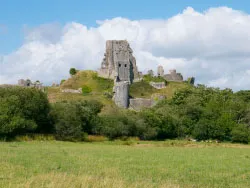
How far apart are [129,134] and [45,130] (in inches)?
483

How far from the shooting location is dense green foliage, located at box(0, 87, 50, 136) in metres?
43.9

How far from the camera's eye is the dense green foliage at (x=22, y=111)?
144 ft

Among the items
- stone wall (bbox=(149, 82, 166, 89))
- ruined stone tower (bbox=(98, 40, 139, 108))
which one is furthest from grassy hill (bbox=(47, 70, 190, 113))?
ruined stone tower (bbox=(98, 40, 139, 108))

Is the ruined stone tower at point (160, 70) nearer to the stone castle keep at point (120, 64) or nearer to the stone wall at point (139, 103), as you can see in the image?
the stone castle keep at point (120, 64)

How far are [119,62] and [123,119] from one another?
5222cm

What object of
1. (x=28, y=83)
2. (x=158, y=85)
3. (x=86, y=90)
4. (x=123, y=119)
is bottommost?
(x=123, y=119)

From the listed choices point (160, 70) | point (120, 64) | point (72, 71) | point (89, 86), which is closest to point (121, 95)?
point (89, 86)

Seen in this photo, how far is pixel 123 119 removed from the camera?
187 ft

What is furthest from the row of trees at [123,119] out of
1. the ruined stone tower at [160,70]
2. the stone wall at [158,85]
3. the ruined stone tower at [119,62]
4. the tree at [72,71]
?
the ruined stone tower at [160,70]

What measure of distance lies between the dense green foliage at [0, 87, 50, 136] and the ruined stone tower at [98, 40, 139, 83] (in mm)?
56859

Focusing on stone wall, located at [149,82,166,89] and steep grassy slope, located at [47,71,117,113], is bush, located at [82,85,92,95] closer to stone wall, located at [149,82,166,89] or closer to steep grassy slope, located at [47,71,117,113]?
steep grassy slope, located at [47,71,117,113]

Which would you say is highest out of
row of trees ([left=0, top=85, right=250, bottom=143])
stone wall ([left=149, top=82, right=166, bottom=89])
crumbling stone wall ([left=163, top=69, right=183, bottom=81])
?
crumbling stone wall ([left=163, top=69, right=183, bottom=81])


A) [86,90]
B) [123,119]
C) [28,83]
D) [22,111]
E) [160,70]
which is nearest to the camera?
[22,111]

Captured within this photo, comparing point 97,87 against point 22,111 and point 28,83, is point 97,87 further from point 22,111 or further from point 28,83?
point 22,111
